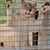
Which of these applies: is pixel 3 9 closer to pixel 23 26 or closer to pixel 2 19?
pixel 2 19

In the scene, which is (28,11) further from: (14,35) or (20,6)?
(14,35)

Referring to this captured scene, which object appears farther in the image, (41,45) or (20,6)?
(41,45)

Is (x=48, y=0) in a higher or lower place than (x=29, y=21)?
higher

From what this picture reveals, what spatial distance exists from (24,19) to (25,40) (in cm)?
32

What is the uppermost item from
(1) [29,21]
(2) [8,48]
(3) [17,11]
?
(3) [17,11]

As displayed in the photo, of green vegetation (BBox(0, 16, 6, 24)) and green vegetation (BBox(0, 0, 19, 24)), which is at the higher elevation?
green vegetation (BBox(0, 0, 19, 24))

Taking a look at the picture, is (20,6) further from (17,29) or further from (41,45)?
(41,45)

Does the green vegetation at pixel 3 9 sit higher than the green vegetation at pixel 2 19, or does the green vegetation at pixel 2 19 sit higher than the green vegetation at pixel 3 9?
the green vegetation at pixel 3 9

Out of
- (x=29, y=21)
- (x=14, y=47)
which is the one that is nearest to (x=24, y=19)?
(x=29, y=21)

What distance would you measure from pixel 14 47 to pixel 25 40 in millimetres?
193

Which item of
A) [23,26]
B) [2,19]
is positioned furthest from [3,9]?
[23,26]

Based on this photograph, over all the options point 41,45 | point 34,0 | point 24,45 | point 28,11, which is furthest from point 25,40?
point 34,0

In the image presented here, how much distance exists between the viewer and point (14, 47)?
100 inches

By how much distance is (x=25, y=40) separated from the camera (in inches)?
101
